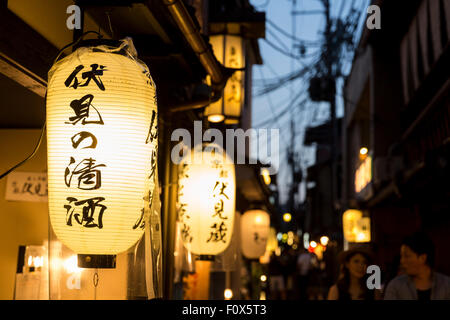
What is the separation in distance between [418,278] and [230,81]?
8.34m

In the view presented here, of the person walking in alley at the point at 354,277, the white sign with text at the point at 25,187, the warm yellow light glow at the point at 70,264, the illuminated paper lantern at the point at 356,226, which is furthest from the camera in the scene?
the illuminated paper lantern at the point at 356,226

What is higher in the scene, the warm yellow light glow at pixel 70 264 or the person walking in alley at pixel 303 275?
the warm yellow light glow at pixel 70 264

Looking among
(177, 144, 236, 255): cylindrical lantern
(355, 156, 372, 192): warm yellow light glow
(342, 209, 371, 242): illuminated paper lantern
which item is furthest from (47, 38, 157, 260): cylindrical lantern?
(355, 156, 372, 192): warm yellow light glow

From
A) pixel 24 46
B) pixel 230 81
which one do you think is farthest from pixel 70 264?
pixel 230 81

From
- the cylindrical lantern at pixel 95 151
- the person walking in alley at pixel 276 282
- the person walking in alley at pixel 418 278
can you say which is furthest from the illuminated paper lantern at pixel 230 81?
the person walking in alley at pixel 276 282

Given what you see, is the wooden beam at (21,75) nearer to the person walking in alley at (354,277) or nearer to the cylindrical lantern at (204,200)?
the cylindrical lantern at (204,200)

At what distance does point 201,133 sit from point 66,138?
5506mm

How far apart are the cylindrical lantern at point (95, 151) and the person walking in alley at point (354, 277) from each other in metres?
5.07

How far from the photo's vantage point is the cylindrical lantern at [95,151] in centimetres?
455

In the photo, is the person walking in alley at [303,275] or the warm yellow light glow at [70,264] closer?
the warm yellow light glow at [70,264]

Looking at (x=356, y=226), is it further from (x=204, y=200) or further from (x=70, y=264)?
(x=70, y=264)

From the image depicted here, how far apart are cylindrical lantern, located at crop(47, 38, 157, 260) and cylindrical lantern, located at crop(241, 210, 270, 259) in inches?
580

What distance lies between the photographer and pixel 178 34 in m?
7.86
